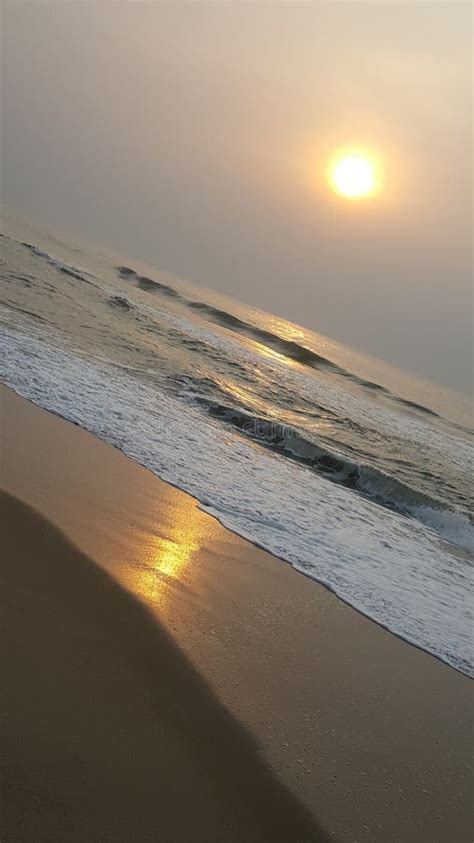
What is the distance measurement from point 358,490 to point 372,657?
239 inches

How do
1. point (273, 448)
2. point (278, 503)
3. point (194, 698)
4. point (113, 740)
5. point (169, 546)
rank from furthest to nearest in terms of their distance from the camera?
point (273, 448) → point (278, 503) → point (169, 546) → point (194, 698) → point (113, 740)

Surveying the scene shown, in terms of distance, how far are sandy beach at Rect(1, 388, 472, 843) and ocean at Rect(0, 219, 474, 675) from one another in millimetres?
896

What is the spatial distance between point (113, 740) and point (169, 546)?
2.25 m

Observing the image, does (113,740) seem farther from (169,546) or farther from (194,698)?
(169,546)

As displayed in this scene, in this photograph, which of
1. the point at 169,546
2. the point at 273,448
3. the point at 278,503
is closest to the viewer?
the point at 169,546

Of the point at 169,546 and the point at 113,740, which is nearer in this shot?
the point at 113,740

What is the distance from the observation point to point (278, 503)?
7375 millimetres

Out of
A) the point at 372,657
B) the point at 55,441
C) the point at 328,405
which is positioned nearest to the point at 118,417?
the point at 55,441

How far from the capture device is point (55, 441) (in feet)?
21.6

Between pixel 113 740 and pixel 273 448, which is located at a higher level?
pixel 273 448

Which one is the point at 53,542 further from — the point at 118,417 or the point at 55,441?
the point at 118,417

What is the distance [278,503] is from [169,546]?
2.50 meters

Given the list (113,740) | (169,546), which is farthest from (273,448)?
(113,740)

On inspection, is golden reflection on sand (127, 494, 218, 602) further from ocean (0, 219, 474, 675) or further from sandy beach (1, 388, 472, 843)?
ocean (0, 219, 474, 675)
